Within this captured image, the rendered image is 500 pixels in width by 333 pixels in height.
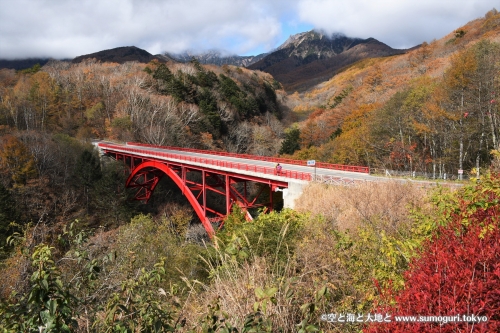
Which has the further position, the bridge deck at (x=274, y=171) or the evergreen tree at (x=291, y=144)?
the evergreen tree at (x=291, y=144)

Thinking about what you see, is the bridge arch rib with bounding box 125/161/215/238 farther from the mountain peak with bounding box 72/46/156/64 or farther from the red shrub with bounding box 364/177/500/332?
the mountain peak with bounding box 72/46/156/64

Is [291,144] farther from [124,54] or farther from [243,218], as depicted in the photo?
[124,54]

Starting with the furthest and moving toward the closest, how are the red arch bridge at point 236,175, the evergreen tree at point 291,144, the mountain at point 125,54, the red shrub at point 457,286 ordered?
the mountain at point 125,54 → the evergreen tree at point 291,144 → the red arch bridge at point 236,175 → the red shrub at point 457,286

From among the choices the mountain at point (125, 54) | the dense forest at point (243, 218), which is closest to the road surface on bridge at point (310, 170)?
the dense forest at point (243, 218)

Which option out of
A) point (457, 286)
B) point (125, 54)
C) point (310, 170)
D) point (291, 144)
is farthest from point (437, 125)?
point (125, 54)

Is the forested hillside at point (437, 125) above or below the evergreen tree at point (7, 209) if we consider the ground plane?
above

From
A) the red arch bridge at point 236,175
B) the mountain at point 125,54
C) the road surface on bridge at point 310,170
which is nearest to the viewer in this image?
the red arch bridge at point 236,175

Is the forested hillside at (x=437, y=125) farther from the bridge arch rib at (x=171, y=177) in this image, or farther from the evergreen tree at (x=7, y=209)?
the evergreen tree at (x=7, y=209)

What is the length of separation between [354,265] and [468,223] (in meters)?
2.23

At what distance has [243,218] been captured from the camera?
1598 cm

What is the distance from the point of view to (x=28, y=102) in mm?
43094

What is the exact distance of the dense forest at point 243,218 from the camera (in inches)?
124

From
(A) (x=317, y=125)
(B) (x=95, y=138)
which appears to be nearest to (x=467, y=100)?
(A) (x=317, y=125)

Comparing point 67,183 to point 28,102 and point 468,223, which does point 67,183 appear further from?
point 468,223
